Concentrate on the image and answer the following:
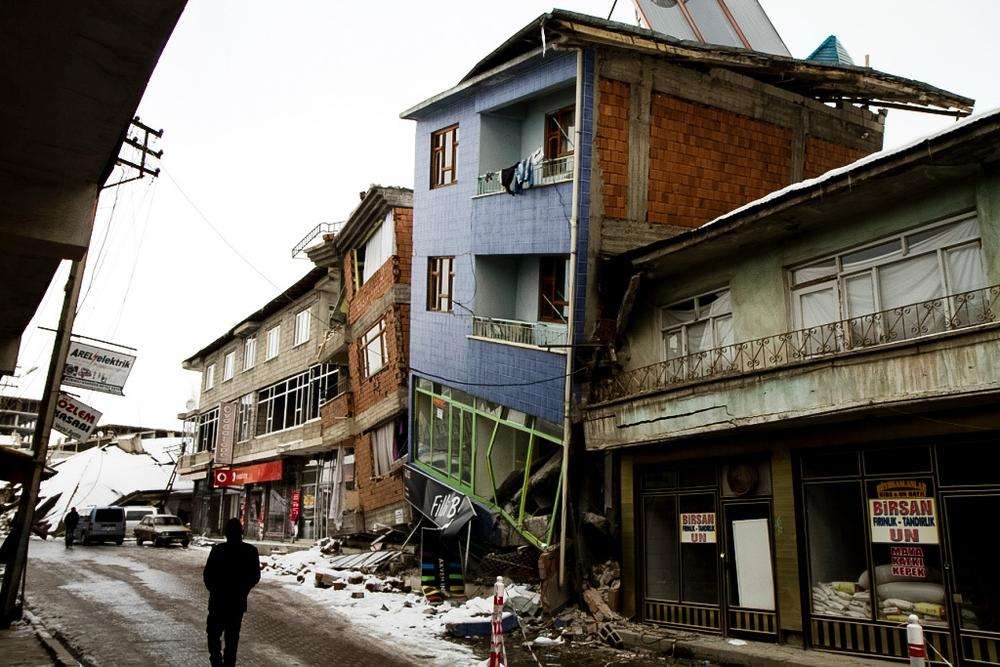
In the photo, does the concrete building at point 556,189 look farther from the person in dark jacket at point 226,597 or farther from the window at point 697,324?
the person in dark jacket at point 226,597

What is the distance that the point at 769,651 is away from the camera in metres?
11.7

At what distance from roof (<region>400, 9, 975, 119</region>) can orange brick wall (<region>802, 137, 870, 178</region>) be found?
132cm

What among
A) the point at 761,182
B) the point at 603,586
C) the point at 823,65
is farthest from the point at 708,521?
the point at 823,65

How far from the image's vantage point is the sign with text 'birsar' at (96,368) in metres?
14.6

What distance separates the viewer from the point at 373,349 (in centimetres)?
2644

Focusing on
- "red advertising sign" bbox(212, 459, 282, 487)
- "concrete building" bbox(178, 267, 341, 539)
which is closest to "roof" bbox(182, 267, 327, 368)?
"concrete building" bbox(178, 267, 341, 539)

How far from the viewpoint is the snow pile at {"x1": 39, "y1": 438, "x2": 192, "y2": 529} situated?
5519cm

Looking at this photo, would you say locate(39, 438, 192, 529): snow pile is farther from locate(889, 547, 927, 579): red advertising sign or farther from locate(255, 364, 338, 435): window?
locate(889, 547, 927, 579): red advertising sign

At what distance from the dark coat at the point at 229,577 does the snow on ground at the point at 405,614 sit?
3.34 meters

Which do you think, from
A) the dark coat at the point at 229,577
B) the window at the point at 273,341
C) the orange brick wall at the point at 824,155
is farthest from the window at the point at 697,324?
the window at the point at 273,341

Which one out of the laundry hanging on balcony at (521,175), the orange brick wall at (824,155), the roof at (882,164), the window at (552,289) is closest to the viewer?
the roof at (882,164)

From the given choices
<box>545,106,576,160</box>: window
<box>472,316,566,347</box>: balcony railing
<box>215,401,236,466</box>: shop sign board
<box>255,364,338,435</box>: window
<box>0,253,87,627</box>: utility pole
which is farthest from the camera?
<box>215,401,236,466</box>: shop sign board

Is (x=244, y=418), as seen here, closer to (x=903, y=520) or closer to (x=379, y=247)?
(x=379, y=247)

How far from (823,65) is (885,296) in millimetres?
9117
